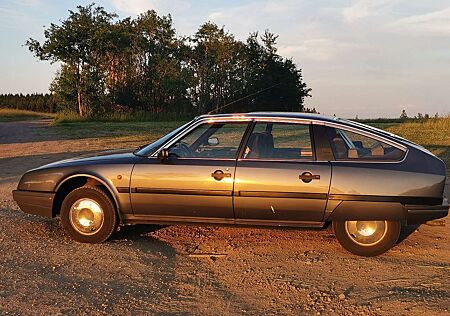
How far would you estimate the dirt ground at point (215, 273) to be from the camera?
3.81 metres

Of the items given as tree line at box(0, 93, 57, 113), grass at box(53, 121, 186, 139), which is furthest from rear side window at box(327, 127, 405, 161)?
tree line at box(0, 93, 57, 113)

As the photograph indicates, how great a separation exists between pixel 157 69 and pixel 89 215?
3972 cm

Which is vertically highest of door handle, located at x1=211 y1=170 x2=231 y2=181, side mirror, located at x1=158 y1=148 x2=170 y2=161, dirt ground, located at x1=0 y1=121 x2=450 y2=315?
side mirror, located at x1=158 y1=148 x2=170 y2=161

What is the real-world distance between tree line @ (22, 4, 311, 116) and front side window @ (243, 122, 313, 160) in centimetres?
3150

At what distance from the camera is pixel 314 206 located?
495 cm

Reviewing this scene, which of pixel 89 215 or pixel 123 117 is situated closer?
pixel 89 215

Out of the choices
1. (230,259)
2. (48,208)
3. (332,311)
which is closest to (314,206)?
(230,259)

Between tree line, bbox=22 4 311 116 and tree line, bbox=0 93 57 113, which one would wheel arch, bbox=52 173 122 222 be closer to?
tree line, bbox=22 4 311 116

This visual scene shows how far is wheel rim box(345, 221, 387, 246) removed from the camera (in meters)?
5.09

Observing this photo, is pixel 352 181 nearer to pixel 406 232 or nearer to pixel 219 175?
pixel 219 175

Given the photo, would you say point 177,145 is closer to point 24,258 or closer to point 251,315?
point 24,258

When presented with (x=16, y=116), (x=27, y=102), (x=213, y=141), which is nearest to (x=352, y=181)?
(x=213, y=141)

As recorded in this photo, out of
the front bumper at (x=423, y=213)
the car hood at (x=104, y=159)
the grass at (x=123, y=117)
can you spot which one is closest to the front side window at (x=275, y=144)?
the front bumper at (x=423, y=213)

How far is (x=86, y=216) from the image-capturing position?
214 inches
